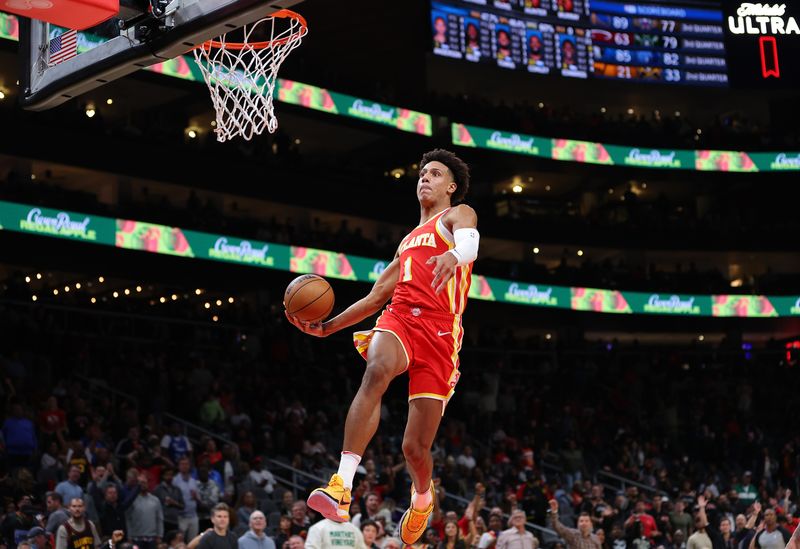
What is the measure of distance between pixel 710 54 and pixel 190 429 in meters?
19.9

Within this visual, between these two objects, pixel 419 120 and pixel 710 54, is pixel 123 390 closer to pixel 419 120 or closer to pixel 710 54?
pixel 419 120

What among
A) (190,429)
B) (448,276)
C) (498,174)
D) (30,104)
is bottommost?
(190,429)

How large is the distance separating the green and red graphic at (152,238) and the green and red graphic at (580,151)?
12.3 meters

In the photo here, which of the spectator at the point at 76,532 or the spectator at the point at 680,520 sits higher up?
the spectator at the point at 76,532

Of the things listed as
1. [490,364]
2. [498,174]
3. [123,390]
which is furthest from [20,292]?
[498,174]

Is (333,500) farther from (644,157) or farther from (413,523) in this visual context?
(644,157)

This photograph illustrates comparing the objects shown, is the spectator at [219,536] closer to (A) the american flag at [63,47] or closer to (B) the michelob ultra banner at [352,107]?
(A) the american flag at [63,47]

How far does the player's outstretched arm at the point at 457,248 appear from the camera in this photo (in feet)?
19.9

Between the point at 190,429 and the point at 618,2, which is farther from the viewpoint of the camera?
the point at 618,2

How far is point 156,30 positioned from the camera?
7.30m

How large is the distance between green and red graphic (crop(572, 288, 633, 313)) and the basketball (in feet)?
84.0

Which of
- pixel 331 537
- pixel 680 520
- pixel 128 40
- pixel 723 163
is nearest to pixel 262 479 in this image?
pixel 331 537

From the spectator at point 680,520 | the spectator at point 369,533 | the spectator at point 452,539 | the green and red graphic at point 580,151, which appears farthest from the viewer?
the green and red graphic at point 580,151

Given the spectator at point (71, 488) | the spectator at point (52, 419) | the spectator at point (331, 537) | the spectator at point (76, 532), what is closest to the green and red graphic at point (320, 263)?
the spectator at point (52, 419)
